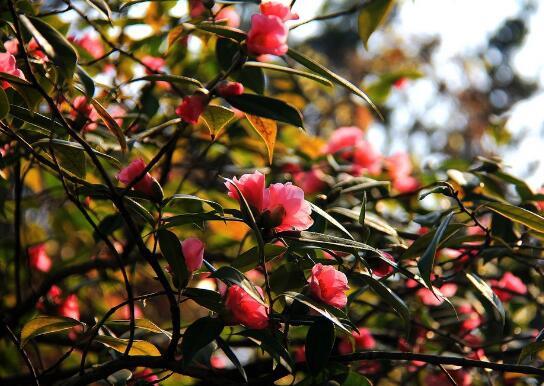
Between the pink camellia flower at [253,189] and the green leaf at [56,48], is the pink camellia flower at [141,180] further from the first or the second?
the green leaf at [56,48]

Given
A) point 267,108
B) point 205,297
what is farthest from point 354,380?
point 267,108

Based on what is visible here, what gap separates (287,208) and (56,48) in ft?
0.99

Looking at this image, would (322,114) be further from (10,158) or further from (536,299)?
(10,158)

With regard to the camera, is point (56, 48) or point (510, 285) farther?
point (510, 285)

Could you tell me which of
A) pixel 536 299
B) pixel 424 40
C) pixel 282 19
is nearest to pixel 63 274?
pixel 282 19

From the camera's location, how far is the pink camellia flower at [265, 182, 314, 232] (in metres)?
0.86

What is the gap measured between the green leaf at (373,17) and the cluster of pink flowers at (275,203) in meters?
0.33

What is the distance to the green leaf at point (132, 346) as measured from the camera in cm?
92

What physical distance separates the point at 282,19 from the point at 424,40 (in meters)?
5.74

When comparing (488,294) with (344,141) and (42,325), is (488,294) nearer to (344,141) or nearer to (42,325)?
(42,325)

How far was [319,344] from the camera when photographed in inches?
33.6

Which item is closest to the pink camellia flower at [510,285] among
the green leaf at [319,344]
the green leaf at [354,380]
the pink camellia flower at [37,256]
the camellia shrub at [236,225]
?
the camellia shrub at [236,225]

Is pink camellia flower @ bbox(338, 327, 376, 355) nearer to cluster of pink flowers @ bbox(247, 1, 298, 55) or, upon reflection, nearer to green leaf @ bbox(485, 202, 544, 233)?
green leaf @ bbox(485, 202, 544, 233)

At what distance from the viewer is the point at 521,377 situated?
1407mm
